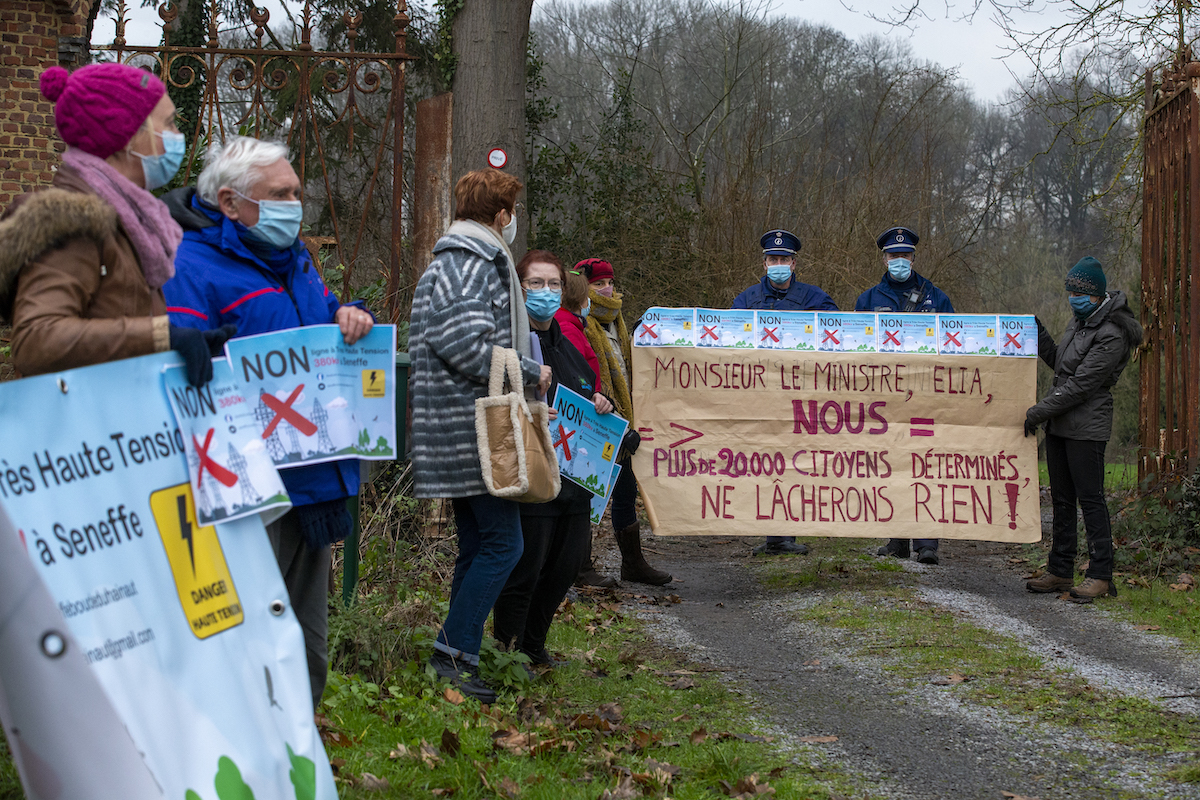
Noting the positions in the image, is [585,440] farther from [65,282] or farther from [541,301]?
[65,282]

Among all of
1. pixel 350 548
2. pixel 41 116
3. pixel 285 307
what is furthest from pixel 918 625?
pixel 41 116

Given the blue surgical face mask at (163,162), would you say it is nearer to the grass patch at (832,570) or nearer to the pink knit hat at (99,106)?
the pink knit hat at (99,106)

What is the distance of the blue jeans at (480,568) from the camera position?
178 inches

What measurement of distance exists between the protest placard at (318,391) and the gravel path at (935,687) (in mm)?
2061

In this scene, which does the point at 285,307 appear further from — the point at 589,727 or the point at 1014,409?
the point at 1014,409

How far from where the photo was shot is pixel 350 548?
4816 millimetres

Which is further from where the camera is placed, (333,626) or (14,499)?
(333,626)

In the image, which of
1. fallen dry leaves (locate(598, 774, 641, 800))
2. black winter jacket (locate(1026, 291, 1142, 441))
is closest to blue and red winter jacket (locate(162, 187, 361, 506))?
fallen dry leaves (locate(598, 774, 641, 800))

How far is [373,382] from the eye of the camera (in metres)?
3.56

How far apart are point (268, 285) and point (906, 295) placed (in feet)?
20.4

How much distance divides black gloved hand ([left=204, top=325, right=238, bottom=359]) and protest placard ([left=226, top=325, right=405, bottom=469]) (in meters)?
0.06

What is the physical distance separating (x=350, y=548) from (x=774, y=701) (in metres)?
1.97

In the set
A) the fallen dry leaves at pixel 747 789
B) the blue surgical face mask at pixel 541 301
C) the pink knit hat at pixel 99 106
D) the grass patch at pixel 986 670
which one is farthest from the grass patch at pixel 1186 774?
the pink knit hat at pixel 99 106

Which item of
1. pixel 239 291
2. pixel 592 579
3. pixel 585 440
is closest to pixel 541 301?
pixel 585 440
